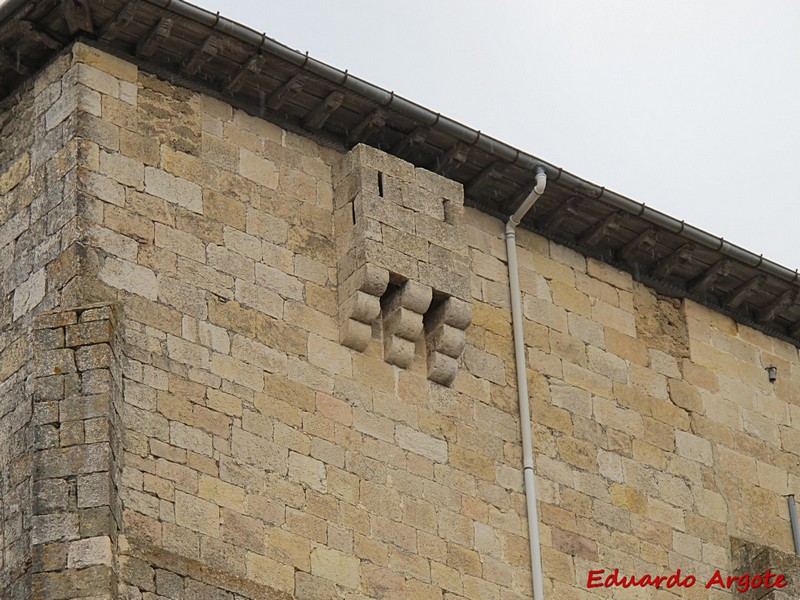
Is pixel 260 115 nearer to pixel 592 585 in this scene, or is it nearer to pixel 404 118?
pixel 404 118

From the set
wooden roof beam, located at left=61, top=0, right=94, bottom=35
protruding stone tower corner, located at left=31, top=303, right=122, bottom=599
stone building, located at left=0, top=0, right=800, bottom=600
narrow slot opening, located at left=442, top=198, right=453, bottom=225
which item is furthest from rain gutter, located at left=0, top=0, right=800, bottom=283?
protruding stone tower corner, located at left=31, top=303, right=122, bottom=599

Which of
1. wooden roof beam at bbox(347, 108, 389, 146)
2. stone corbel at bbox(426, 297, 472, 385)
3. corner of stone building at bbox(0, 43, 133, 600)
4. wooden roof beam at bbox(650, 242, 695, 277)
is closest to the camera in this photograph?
corner of stone building at bbox(0, 43, 133, 600)

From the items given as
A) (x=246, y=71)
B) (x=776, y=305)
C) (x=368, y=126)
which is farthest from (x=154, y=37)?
(x=776, y=305)

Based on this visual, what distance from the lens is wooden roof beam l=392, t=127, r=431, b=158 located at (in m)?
18.8

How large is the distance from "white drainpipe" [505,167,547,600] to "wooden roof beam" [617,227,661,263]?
1.15 metres

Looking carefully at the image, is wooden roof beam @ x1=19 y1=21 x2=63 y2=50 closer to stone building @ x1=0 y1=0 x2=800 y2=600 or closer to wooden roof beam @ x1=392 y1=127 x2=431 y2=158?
stone building @ x1=0 y1=0 x2=800 y2=600

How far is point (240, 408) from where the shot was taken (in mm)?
16984

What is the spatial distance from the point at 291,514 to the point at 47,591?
2210 millimetres

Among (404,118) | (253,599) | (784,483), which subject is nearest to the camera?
(253,599)

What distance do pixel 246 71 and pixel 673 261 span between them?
445cm

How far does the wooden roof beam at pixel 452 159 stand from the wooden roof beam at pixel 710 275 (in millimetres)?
2736

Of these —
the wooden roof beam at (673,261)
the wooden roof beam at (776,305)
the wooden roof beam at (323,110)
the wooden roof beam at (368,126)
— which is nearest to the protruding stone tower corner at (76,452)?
the wooden roof beam at (323,110)

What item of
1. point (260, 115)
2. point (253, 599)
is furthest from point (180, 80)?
point (253, 599)

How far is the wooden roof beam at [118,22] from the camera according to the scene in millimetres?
17406
